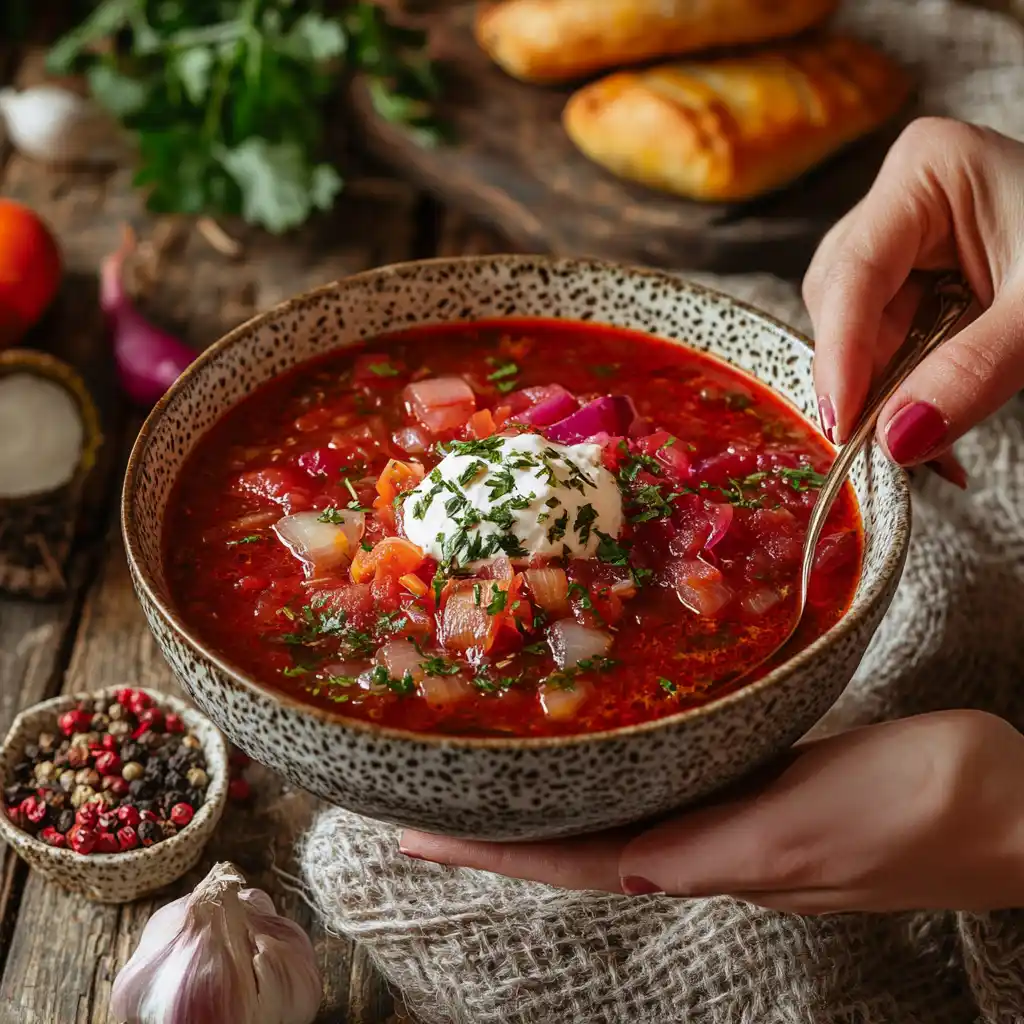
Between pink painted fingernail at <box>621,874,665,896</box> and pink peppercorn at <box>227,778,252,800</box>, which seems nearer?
pink painted fingernail at <box>621,874,665,896</box>

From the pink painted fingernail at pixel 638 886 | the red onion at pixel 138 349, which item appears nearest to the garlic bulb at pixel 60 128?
the red onion at pixel 138 349

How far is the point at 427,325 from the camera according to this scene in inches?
138

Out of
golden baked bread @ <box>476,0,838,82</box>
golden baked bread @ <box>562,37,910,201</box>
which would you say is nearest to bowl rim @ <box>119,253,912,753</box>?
golden baked bread @ <box>562,37,910,201</box>

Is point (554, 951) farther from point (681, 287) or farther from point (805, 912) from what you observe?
point (681, 287)

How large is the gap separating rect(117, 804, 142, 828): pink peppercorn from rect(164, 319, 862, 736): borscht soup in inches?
23.0

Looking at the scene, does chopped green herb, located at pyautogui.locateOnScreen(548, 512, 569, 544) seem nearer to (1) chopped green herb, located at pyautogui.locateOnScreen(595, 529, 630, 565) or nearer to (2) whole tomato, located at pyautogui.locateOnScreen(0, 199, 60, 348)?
(1) chopped green herb, located at pyautogui.locateOnScreen(595, 529, 630, 565)

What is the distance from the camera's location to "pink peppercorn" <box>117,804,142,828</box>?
119 inches

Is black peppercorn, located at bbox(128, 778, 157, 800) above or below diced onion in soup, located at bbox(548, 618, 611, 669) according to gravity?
below

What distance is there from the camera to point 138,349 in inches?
175

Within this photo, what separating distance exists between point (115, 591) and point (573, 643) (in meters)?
1.78

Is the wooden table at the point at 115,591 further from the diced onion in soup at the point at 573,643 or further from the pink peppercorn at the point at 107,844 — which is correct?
the diced onion in soup at the point at 573,643

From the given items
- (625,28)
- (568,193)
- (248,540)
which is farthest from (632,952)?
(625,28)

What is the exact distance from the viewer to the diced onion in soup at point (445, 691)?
2.51 metres

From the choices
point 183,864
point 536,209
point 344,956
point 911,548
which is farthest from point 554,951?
point 536,209
